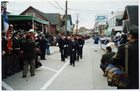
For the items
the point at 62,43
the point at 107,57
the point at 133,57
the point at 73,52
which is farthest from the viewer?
the point at 62,43

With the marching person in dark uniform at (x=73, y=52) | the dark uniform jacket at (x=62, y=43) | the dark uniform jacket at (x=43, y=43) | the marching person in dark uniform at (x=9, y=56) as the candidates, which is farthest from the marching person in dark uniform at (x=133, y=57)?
the dark uniform jacket at (x=43, y=43)

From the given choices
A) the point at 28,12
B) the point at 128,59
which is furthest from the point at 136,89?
the point at 28,12

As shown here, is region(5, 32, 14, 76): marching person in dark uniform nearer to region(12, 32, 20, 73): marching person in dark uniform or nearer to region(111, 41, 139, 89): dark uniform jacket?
region(12, 32, 20, 73): marching person in dark uniform

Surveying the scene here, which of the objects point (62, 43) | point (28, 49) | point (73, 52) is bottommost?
point (73, 52)

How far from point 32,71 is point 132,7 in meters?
19.0

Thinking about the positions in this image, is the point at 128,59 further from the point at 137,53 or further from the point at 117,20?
the point at 117,20

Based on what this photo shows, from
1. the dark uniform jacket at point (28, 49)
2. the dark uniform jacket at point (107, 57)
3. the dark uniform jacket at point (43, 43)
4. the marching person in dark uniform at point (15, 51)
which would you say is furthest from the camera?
the dark uniform jacket at point (43, 43)

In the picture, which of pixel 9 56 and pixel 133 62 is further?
pixel 9 56

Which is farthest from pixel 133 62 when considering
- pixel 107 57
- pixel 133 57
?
pixel 107 57

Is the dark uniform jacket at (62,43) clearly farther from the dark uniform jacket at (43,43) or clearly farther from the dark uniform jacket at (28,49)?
the dark uniform jacket at (28,49)

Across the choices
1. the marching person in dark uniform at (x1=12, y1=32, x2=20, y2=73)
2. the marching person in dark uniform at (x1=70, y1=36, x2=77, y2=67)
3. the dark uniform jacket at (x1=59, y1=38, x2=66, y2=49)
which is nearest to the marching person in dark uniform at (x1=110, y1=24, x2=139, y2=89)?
the marching person in dark uniform at (x1=12, y1=32, x2=20, y2=73)

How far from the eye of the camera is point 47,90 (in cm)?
453

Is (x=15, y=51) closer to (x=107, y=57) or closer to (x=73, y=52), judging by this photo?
(x=73, y=52)

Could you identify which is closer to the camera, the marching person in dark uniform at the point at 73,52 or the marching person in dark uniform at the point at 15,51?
the marching person in dark uniform at the point at 15,51
